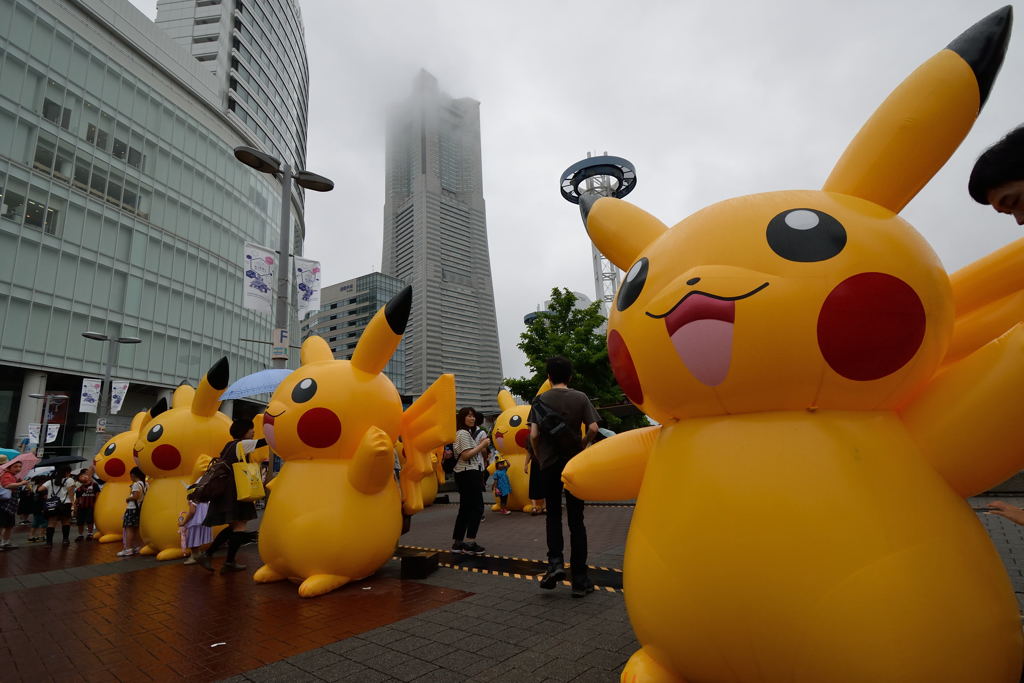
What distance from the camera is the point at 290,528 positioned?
4.59m

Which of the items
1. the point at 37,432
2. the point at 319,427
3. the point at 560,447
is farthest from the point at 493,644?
the point at 37,432

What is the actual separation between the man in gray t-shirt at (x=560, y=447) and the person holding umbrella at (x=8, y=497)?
995 centimetres

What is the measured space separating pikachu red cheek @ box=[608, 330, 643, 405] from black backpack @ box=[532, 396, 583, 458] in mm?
1553

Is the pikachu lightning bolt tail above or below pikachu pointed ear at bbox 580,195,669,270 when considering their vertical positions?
below

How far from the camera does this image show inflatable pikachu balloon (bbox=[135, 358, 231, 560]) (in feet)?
23.2

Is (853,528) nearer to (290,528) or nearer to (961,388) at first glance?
(961,388)

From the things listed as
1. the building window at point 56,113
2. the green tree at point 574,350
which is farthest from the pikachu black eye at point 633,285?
the building window at point 56,113

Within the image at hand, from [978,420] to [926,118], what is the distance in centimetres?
114

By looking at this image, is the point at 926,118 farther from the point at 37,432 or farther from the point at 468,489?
the point at 37,432

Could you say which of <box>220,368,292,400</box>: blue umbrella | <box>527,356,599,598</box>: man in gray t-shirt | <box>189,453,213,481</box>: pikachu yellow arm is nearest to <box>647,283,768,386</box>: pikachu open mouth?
<box>527,356,599,598</box>: man in gray t-shirt

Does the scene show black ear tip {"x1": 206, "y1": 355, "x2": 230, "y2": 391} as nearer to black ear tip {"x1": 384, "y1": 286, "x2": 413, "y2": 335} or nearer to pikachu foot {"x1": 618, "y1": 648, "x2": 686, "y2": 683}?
black ear tip {"x1": 384, "y1": 286, "x2": 413, "y2": 335}

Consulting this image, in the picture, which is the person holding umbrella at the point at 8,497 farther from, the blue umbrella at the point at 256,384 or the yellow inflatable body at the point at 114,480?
the blue umbrella at the point at 256,384

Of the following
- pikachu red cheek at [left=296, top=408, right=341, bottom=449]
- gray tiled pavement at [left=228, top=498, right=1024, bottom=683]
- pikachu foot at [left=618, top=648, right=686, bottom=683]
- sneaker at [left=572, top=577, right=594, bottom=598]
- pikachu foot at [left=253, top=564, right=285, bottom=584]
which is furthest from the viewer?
pikachu foot at [left=253, top=564, right=285, bottom=584]

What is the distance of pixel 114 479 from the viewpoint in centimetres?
897
